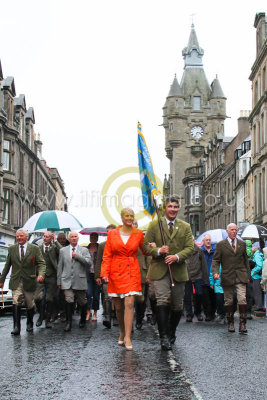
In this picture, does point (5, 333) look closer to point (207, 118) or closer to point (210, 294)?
point (210, 294)

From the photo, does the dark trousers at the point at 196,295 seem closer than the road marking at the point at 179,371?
No

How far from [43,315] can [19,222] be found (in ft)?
116

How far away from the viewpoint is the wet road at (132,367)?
6067 millimetres

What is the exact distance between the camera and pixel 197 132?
320 ft

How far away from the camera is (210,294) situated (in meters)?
15.2

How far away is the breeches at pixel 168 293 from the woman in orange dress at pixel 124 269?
28 cm

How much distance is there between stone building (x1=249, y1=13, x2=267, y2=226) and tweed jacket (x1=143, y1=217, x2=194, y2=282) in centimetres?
2726

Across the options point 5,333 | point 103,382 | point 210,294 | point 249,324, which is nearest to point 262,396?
point 103,382

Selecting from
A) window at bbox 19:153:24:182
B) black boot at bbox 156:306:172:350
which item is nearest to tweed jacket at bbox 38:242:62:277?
black boot at bbox 156:306:172:350

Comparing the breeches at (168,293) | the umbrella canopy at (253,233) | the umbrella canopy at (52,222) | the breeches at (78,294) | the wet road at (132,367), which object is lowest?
the wet road at (132,367)

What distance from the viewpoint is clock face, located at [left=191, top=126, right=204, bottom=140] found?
3819 inches

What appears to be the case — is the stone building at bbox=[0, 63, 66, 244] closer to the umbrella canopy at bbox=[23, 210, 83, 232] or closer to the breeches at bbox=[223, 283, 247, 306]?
the umbrella canopy at bbox=[23, 210, 83, 232]

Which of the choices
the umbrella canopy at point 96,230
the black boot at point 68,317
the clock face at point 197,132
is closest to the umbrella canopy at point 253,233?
the umbrella canopy at point 96,230

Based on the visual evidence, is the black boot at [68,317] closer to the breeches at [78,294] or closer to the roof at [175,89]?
the breeches at [78,294]
